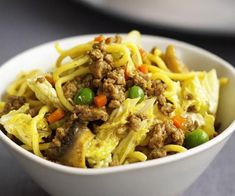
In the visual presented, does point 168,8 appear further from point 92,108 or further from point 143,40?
point 92,108

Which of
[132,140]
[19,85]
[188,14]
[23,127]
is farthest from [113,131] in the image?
[188,14]

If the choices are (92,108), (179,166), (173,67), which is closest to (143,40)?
(173,67)

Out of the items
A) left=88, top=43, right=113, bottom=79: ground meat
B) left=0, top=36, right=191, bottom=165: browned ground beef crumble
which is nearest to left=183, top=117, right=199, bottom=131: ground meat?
left=0, top=36, right=191, bottom=165: browned ground beef crumble

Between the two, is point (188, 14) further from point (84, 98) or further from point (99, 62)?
point (84, 98)

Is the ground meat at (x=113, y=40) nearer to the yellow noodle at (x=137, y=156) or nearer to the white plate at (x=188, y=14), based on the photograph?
the yellow noodle at (x=137, y=156)

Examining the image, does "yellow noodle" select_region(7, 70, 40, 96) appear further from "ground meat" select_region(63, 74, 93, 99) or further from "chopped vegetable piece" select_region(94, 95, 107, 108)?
"chopped vegetable piece" select_region(94, 95, 107, 108)

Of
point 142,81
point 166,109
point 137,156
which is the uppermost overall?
point 142,81
